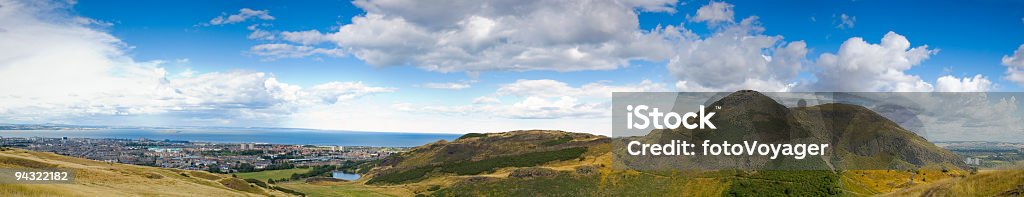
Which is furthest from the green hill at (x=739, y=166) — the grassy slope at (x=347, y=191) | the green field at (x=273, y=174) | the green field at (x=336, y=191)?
the green field at (x=273, y=174)

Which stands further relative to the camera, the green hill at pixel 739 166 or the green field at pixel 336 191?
the green field at pixel 336 191

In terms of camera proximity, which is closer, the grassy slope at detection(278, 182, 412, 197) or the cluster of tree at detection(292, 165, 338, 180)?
the grassy slope at detection(278, 182, 412, 197)

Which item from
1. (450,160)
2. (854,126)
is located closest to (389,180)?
(450,160)

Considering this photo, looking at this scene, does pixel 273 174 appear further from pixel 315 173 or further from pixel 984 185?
pixel 984 185

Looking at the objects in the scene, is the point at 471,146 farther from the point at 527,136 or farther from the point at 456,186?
the point at 456,186

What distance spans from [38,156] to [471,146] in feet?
350

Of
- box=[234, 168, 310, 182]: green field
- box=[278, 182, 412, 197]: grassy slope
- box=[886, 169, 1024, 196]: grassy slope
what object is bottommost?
box=[234, 168, 310, 182]: green field

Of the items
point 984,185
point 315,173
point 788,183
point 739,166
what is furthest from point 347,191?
point 984,185

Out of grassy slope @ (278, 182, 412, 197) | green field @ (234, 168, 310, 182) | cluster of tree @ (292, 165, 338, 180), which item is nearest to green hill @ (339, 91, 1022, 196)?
grassy slope @ (278, 182, 412, 197)

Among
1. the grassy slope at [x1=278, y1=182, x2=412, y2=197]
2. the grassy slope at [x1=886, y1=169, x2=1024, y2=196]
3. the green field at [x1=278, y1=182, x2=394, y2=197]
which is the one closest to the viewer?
the grassy slope at [x1=886, y1=169, x2=1024, y2=196]

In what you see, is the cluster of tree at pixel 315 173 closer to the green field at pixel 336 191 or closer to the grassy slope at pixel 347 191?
the grassy slope at pixel 347 191

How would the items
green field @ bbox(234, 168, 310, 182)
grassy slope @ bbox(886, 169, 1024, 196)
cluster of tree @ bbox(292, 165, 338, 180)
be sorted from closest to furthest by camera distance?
grassy slope @ bbox(886, 169, 1024, 196), green field @ bbox(234, 168, 310, 182), cluster of tree @ bbox(292, 165, 338, 180)

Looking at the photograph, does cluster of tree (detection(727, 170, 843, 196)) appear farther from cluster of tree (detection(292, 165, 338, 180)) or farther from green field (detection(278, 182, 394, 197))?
cluster of tree (detection(292, 165, 338, 180))

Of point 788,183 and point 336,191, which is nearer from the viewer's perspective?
point 788,183
